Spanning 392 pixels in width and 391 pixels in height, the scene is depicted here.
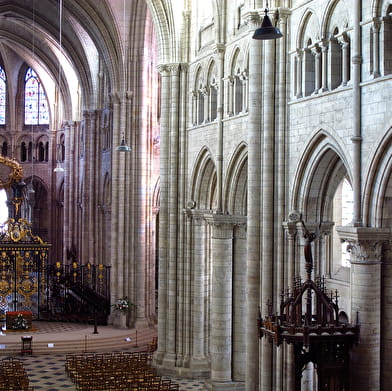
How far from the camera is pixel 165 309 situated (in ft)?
95.1

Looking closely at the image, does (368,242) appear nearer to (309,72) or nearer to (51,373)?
(309,72)

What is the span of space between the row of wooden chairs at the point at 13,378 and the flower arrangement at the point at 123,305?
364 inches

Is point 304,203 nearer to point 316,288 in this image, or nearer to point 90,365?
point 316,288

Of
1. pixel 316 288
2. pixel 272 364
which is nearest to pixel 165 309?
pixel 272 364

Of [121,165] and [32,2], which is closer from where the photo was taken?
[121,165]

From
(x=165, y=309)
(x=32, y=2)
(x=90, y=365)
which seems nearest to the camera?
(x=90, y=365)

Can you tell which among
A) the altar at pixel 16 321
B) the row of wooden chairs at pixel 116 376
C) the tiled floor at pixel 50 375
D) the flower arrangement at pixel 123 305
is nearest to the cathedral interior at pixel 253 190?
the flower arrangement at pixel 123 305

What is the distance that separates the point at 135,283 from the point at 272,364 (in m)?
17.8

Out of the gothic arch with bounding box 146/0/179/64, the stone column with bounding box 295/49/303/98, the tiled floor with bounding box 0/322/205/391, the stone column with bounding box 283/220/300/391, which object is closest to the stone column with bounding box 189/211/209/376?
the tiled floor with bounding box 0/322/205/391

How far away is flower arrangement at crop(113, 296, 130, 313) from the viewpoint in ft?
120

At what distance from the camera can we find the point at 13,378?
2497 cm

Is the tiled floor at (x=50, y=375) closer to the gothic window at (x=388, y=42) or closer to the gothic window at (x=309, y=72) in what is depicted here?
the gothic window at (x=309, y=72)

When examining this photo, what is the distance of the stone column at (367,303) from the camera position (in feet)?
53.8

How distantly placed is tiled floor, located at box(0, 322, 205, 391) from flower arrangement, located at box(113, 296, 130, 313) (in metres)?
2.15
